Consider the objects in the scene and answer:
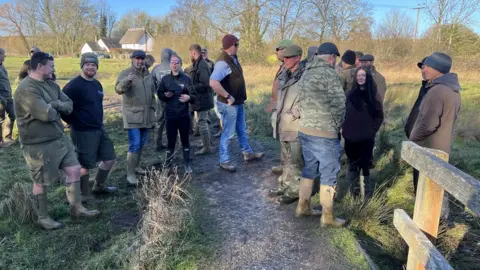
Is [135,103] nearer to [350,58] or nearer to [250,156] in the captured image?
[250,156]

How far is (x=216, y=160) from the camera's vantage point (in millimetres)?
6473

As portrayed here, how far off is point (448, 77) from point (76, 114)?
4283 mm

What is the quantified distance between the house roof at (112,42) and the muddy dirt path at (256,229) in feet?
263

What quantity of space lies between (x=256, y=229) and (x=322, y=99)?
1.58 metres

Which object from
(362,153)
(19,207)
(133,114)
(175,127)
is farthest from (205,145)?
(19,207)

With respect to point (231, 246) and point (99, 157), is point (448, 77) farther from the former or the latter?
point (99, 157)

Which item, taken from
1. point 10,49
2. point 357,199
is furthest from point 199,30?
point 10,49

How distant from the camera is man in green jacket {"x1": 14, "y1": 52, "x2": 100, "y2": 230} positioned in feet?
12.2

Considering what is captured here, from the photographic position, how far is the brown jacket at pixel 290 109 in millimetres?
4312

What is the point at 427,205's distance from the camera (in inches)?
107

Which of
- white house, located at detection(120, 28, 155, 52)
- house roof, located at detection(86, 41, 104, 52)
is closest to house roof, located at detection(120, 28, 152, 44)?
white house, located at detection(120, 28, 155, 52)

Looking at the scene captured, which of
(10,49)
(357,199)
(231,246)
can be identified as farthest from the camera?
(10,49)

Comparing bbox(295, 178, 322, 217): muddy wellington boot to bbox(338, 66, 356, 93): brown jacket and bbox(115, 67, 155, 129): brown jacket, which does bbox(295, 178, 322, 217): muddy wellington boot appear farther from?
bbox(115, 67, 155, 129): brown jacket

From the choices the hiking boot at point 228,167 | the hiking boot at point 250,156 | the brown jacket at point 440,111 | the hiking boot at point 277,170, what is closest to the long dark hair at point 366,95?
the brown jacket at point 440,111
